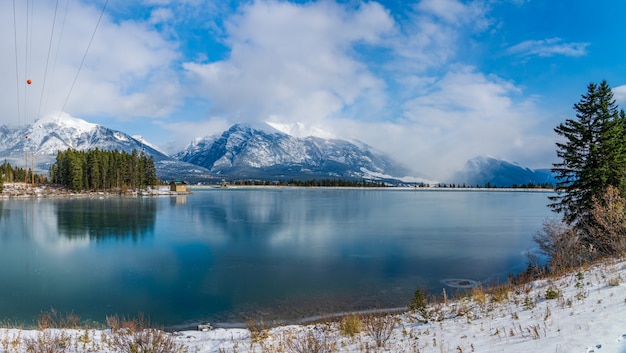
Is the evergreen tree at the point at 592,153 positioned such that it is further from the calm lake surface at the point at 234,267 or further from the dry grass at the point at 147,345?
the dry grass at the point at 147,345

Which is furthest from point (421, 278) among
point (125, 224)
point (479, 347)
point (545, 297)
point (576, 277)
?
point (125, 224)

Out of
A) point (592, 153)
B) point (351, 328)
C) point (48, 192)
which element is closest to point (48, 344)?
point (351, 328)

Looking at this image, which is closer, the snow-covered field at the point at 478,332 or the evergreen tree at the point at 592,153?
the snow-covered field at the point at 478,332

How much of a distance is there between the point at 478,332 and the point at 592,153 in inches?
890

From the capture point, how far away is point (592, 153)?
83.8 feet

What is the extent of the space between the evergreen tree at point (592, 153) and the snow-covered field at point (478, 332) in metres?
13.9

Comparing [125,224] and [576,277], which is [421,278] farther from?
[125,224]

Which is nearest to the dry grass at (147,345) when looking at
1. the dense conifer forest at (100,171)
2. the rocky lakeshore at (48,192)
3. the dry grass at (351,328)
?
the dry grass at (351,328)

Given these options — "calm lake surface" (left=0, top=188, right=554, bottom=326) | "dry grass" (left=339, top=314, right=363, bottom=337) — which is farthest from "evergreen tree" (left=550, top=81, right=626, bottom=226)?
"dry grass" (left=339, top=314, right=363, bottom=337)

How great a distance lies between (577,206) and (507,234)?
1158cm

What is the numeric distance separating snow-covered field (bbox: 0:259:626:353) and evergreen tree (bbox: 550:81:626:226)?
13.9 m

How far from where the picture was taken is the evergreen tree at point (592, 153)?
24500mm

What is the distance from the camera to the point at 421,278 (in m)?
20.1

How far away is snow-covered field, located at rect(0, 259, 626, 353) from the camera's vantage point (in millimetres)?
7391
